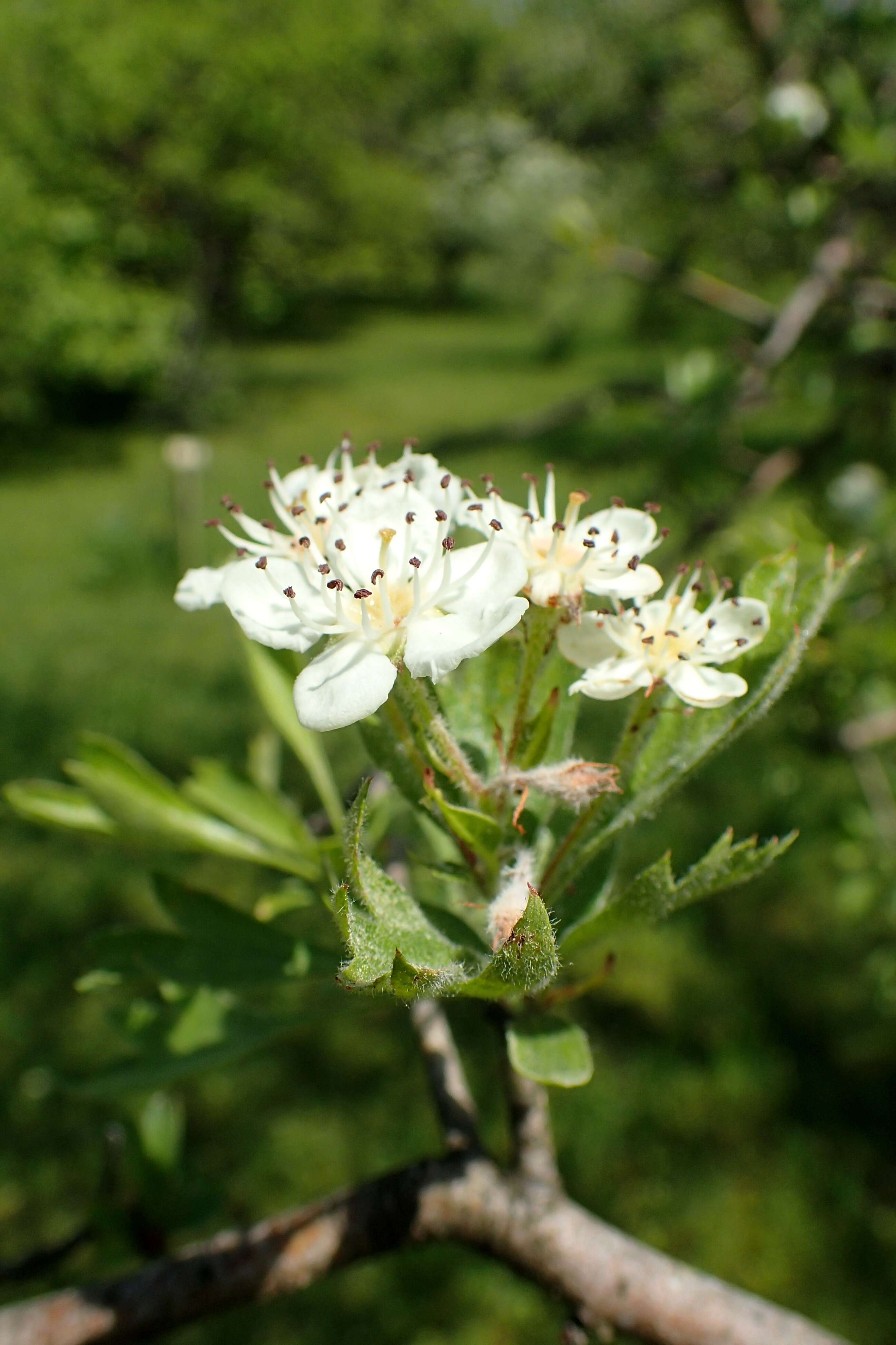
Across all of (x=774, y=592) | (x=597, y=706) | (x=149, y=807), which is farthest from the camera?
(x=597, y=706)

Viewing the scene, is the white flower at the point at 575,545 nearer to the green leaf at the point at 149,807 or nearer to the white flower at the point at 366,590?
the white flower at the point at 366,590

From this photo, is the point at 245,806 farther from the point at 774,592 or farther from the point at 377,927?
Answer: the point at 774,592

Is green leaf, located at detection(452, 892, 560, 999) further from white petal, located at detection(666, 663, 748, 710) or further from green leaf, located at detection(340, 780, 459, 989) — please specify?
white petal, located at detection(666, 663, 748, 710)

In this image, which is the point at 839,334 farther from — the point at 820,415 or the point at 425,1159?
the point at 820,415

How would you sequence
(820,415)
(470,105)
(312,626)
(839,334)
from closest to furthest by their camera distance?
(312,626), (839,334), (820,415), (470,105)

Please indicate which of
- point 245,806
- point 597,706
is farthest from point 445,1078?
point 597,706

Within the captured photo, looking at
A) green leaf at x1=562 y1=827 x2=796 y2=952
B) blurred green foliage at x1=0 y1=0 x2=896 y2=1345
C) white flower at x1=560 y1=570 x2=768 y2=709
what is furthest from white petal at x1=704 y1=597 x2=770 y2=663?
blurred green foliage at x1=0 y1=0 x2=896 y2=1345

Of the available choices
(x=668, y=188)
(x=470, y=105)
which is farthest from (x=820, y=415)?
(x=470, y=105)
